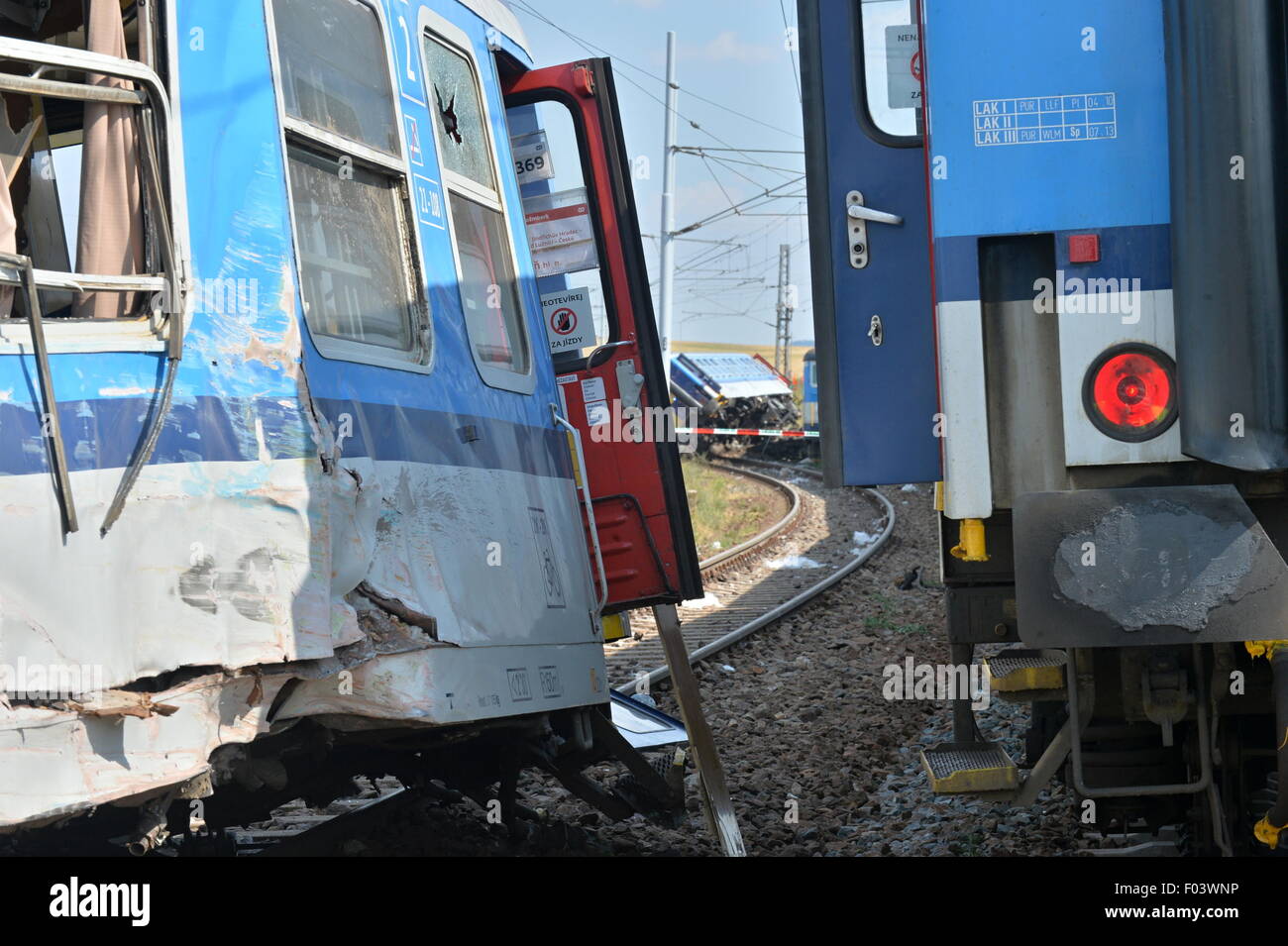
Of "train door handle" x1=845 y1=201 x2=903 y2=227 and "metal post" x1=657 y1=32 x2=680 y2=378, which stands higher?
"metal post" x1=657 y1=32 x2=680 y2=378

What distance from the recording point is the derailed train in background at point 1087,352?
11.3 feet

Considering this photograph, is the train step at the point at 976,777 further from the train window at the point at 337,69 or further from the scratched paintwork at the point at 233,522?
the train window at the point at 337,69

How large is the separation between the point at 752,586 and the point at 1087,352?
11.4 meters

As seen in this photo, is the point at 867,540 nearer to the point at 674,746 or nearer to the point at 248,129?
the point at 674,746

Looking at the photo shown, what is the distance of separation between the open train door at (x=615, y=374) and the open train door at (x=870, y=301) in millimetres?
1933

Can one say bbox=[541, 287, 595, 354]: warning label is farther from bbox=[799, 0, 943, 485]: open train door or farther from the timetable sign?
the timetable sign

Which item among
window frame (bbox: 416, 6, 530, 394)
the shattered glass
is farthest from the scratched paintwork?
the shattered glass

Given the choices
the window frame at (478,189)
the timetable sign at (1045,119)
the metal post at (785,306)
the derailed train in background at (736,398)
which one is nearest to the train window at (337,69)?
the window frame at (478,189)

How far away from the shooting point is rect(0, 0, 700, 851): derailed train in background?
3.31 metres

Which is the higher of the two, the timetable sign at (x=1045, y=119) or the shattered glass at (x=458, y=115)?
the shattered glass at (x=458, y=115)

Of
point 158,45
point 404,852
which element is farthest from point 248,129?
point 404,852

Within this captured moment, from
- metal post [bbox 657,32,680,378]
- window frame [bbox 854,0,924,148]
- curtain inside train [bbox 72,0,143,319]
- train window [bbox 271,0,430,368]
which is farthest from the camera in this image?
metal post [bbox 657,32,680,378]
